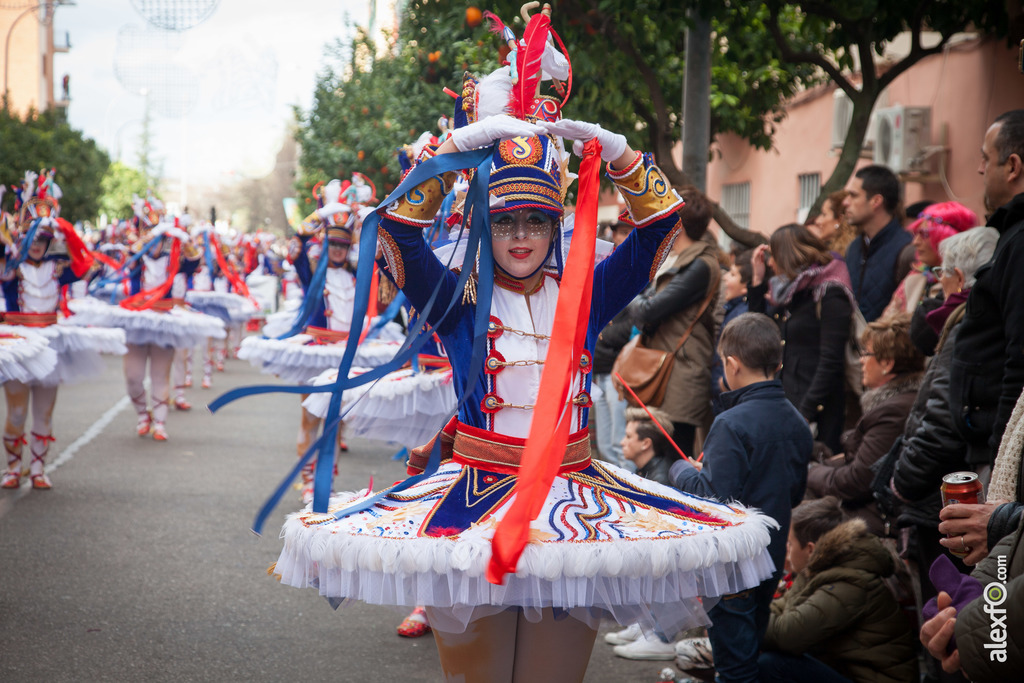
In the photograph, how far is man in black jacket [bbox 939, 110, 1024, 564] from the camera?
10.7ft

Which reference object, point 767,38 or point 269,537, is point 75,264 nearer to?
point 269,537

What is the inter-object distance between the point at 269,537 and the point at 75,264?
333 centimetres

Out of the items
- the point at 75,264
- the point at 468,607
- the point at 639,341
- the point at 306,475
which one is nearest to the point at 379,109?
the point at 75,264

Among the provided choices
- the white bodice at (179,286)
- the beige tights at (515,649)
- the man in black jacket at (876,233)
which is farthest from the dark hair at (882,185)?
the white bodice at (179,286)

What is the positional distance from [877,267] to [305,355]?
185 inches

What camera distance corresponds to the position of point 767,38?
9617 millimetres

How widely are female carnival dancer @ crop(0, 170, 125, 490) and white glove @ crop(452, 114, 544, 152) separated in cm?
634

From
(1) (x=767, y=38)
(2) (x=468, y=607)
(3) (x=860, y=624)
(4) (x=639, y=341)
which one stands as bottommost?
(3) (x=860, y=624)

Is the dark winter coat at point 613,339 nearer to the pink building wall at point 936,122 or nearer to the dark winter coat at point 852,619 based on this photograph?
the dark winter coat at point 852,619

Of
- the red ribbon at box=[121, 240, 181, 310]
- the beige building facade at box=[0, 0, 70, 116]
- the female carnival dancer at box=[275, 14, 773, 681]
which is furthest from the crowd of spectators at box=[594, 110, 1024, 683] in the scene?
the beige building facade at box=[0, 0, 70, 116]

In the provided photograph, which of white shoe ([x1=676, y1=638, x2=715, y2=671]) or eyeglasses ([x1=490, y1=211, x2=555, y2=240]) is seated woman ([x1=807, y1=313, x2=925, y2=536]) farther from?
eyeglasses ([x1=490, y1=211, x2=555, y2=240])

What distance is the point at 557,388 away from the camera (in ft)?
10.0

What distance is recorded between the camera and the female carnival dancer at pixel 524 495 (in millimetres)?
2738

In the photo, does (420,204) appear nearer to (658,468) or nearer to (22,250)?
(658,468)
